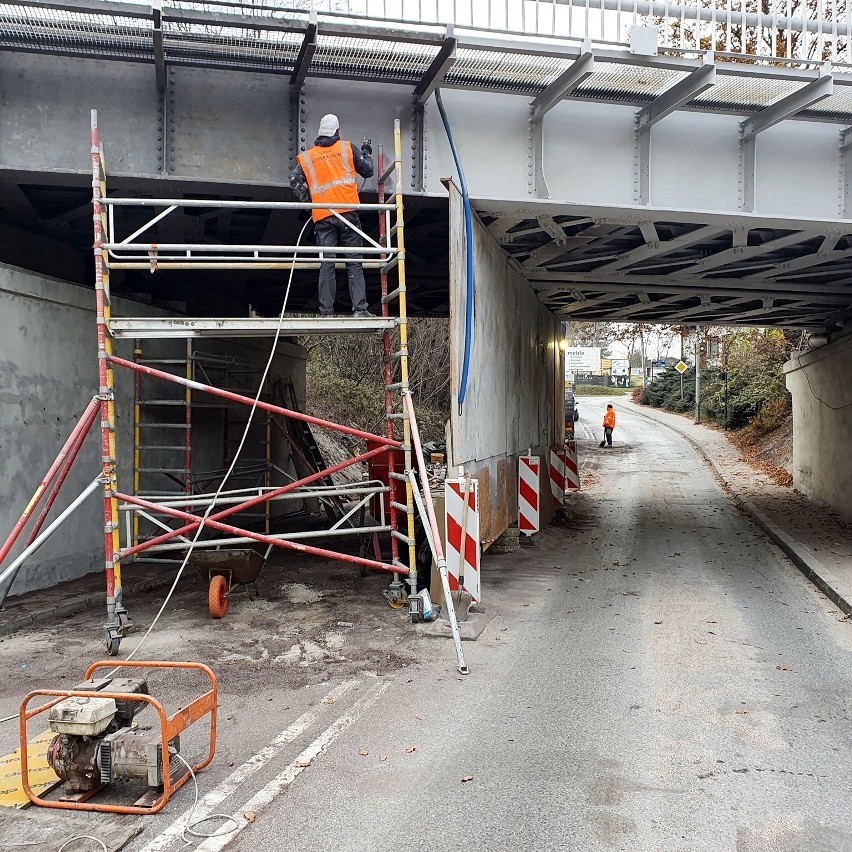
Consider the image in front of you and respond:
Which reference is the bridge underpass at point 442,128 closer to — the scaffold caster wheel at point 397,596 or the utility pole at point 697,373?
the scaffold caster wheel at point 397,596

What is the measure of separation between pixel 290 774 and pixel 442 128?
6.83 m

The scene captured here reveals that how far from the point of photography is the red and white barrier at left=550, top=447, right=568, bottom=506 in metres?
15.6

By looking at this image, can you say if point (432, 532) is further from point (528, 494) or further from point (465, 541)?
point (528, 494)

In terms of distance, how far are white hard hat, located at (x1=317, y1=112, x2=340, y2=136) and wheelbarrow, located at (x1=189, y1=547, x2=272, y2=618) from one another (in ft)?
14.2

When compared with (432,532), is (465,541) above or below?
below

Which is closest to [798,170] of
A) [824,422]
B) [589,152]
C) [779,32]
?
[779,32]

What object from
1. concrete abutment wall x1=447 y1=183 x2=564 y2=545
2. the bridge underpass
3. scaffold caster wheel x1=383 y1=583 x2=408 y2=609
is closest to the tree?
the bridge underpass

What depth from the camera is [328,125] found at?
7.52 meters

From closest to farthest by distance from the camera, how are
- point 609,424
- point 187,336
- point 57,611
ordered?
point 187,336 → point 57,611 → point 609,424

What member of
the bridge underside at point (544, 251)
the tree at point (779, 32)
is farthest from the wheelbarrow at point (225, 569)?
the tree at point (779, 32)

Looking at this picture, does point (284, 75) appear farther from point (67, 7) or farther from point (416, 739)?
point (416, 739)

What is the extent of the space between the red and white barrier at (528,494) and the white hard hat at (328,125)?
617 cm

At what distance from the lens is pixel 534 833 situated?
3.65m

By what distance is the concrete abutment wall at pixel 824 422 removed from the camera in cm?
1617
